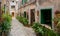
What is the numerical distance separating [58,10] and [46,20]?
322cm

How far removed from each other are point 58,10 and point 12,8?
40.5m

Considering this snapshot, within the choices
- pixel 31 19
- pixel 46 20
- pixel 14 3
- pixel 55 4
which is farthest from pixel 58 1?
pixel 14 3

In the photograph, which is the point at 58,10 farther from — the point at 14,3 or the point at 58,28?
the point at 14,3

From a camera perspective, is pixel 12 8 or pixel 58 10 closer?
pixel 58 10

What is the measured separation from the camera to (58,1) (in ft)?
28.2

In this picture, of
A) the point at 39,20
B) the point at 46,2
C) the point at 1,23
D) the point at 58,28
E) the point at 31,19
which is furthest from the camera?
the point at 31,19

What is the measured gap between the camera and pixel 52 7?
930cm

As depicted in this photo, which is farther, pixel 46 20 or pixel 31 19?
pixel 31 19

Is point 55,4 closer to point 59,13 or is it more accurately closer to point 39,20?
point 59,13

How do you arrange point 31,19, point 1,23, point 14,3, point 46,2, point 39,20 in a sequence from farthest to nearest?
point 14,3 < point 31,19 < point 39,20 < point 46,2 < point 1,23

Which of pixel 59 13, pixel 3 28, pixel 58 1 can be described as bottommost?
pixel 3 28

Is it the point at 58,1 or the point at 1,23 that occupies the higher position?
the point at 58,1

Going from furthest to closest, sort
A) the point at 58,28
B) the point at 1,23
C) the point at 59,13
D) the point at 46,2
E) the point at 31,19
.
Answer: the point at 31,19 < the point at 46,2 < the point at 1,23 < the point at 59,13 < the point at 58,28

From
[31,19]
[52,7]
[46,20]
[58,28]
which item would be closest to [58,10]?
[52,7]
